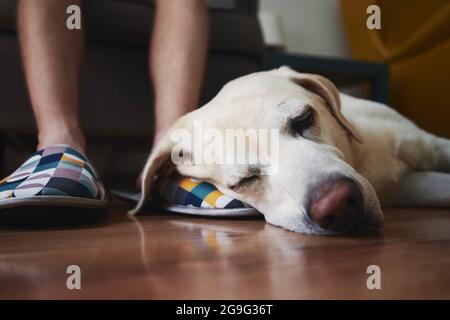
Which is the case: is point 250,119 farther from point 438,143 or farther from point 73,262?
point 438,143

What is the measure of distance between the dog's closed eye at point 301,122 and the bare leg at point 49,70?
708 mm

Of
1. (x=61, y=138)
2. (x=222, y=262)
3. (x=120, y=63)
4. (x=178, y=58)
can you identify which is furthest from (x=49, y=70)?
(x=222, y=262)

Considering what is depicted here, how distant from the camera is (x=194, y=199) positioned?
4.73 feet

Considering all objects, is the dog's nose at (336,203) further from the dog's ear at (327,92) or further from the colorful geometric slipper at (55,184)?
the colorful geometric slipper at (55,184)

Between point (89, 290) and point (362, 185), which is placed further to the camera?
point (362, 185)

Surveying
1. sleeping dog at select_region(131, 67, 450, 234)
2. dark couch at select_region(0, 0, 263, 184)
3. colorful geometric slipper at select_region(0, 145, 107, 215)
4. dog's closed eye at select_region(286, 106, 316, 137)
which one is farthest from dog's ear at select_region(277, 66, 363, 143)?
dark couch at select_region(0, 0, 263, 184)

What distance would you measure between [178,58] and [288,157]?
2.80 feet

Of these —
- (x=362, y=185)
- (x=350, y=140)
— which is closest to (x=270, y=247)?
(x=362, y=185)

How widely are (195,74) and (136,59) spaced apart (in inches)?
19.2

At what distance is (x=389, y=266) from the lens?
0.79 metres

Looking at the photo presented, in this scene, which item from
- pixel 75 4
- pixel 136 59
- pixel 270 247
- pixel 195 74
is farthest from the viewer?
pixel 136 59

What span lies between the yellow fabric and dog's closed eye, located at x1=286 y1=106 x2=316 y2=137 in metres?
1.84

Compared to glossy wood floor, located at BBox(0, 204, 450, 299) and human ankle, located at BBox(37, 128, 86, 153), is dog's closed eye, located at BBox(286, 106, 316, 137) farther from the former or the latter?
human ankle, located at BBox(37, 128, 86, 153)

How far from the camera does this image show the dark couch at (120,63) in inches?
78.5
